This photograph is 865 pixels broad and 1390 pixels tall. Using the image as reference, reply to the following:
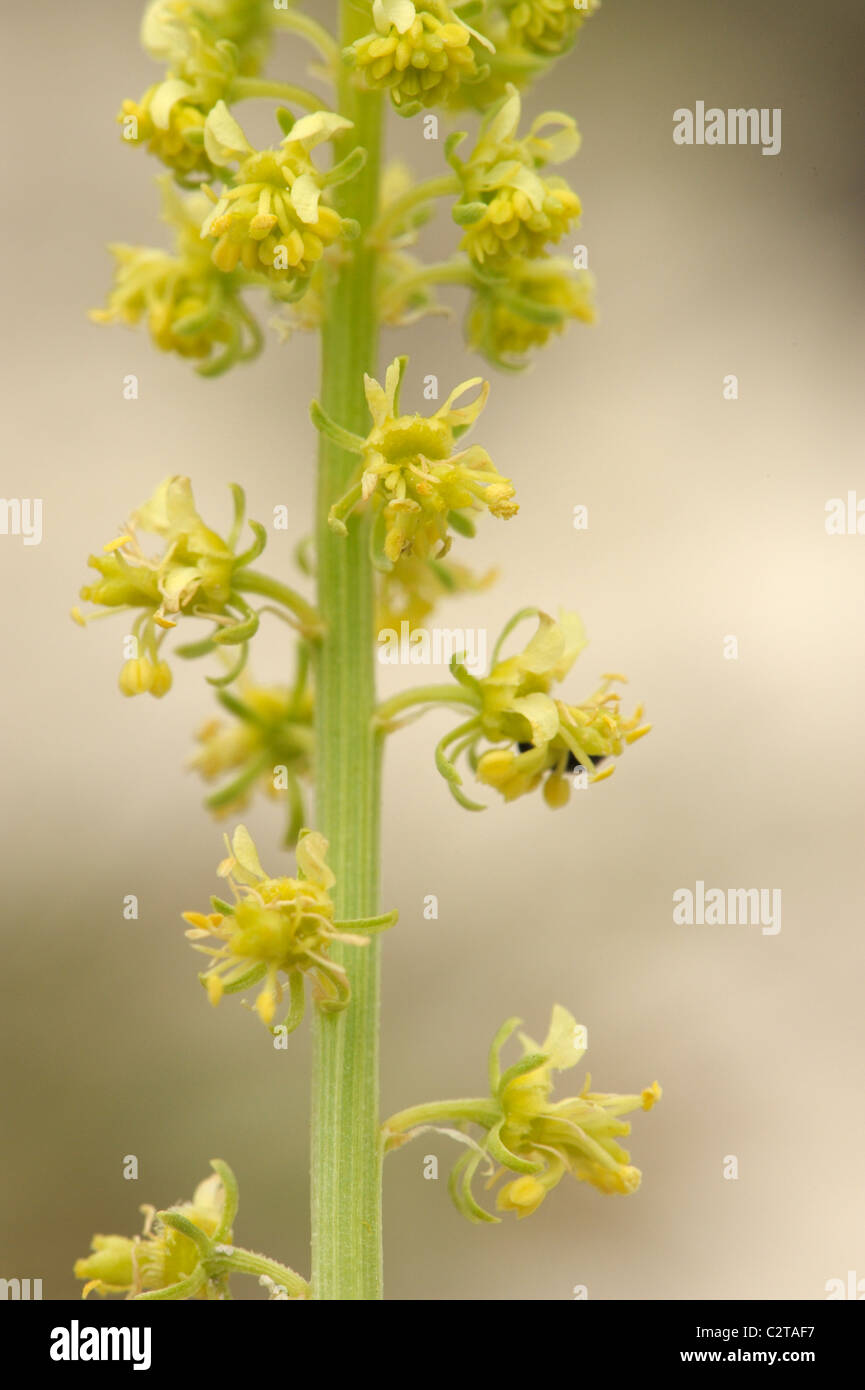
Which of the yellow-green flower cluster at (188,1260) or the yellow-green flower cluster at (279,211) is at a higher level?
the yellow-green flower cluster at (279,211)

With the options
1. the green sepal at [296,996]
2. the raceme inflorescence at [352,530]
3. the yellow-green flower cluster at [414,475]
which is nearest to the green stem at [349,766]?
the raceme inflorescence at [352,530]

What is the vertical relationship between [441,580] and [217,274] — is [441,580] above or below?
below

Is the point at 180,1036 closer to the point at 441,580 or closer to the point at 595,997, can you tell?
the point at 595,997

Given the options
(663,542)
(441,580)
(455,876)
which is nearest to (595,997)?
Result: (455,876)

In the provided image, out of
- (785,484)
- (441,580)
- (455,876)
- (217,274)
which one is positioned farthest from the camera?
(455,876)

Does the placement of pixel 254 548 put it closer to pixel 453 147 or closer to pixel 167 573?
pixel 167 573

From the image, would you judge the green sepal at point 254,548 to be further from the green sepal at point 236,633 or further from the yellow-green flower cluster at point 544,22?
the yellow-green flower cluster at point 544,22
